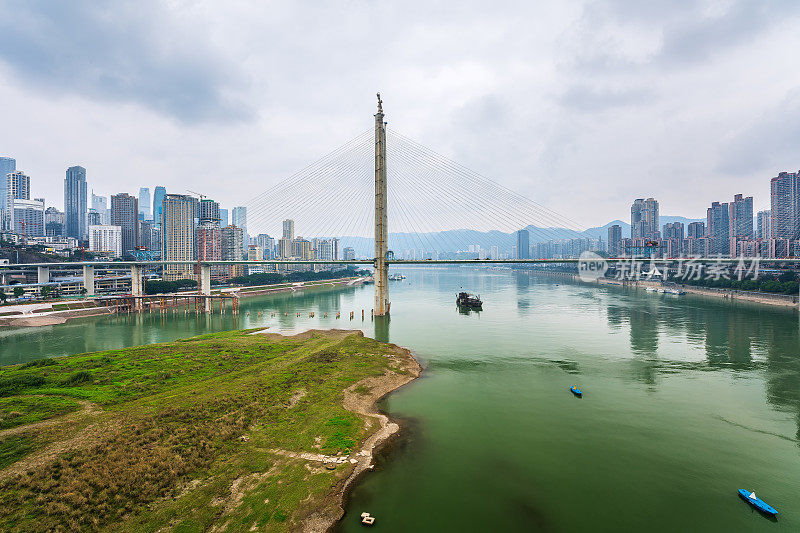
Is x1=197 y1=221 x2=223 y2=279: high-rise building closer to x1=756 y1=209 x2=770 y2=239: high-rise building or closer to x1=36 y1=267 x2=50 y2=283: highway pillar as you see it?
x1=36 y1=267 x2=50 y2=283: highway pillar

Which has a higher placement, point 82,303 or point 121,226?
point 121,226

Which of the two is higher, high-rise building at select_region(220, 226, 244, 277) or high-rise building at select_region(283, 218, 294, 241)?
high-rise building at select_region(283, 218, 294, 241)

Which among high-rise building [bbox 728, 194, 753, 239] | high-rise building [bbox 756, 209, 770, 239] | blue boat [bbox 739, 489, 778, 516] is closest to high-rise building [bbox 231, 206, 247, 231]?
blue boat [bbox 739, 489, 778, 516]

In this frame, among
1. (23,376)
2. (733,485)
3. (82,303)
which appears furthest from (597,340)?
(82,303)

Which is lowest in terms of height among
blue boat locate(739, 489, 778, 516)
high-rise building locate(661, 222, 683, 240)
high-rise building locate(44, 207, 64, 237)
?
blue boat locate(739, 489, 778, 516)

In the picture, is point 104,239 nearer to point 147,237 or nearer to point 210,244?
point 147,237

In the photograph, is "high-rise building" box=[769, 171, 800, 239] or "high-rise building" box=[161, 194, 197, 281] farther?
"high-rise building" box=[161, 194, 197, 281]

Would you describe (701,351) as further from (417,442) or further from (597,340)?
(417,442)

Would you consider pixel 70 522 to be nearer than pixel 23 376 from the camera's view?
Yes
